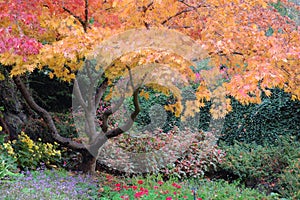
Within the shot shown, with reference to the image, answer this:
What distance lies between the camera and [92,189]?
503 centimetres

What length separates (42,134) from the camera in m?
7.23

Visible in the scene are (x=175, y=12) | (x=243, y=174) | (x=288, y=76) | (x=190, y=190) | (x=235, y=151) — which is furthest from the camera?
(x=235, y=151)

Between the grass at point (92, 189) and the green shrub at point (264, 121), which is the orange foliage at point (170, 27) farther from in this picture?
the green shrub at point (264, 121)

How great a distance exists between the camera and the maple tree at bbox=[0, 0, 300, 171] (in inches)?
157

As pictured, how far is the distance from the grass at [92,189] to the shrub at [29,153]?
44cm

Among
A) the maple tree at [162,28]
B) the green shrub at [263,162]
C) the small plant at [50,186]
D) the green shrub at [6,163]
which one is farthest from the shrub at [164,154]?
the green shrub at [6,163]

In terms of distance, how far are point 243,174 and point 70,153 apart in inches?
137

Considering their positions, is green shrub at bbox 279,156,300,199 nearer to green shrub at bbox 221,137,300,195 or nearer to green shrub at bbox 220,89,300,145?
green shrub at bbox 221,137,300,195

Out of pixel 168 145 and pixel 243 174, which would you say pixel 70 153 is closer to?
pixel 168 145

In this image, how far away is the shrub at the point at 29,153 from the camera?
221 inches

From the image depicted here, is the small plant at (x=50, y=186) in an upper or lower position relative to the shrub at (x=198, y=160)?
lower

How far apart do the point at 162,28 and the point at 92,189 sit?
2451mm

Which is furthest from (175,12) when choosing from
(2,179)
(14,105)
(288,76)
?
(14,105)

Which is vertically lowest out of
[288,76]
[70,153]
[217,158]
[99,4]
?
[70,153]
